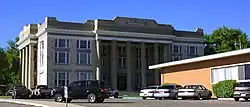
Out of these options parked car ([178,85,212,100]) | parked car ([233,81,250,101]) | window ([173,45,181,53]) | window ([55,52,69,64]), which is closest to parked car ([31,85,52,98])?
parked car ([178,85,212,100])

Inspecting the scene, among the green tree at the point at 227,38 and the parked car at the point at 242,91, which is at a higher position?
A: the green tree at the point at 227,38

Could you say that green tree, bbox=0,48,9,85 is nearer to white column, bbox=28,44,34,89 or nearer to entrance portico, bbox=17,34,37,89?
entrance portico, bbox=17,34,37,89

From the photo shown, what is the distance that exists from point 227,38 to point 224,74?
5304 cm

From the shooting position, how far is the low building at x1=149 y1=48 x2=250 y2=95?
3794cm

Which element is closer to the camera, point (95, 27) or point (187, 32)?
point (95, 27)

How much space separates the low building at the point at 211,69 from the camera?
3794 cm

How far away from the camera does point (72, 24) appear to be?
2847 inches

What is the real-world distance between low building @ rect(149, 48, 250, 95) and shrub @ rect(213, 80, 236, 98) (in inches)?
36.6

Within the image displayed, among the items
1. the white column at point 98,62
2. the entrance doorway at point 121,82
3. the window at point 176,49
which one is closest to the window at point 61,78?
the white column at point 98,62

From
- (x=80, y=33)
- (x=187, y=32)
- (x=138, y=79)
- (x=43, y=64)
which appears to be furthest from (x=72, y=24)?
(x=187, y=32)

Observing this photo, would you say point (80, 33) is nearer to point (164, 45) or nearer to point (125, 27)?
point (125, 27)

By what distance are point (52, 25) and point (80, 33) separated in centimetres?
473

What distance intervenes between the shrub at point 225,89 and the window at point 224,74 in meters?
0.93

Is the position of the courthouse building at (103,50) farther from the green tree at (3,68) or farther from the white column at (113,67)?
the green tree at (3,68)
